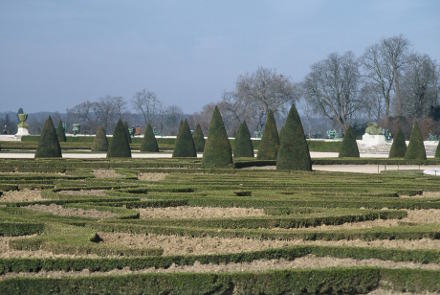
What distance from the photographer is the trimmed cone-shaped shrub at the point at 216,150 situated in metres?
23.8

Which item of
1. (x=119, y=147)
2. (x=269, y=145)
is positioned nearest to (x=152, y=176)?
(x=269, y=145)

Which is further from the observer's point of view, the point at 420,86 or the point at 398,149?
the point at 420,86

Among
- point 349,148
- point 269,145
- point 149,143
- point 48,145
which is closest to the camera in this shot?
point 48,145

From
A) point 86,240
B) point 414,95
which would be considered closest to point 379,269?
point 86,240

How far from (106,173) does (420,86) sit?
48431 millimetres

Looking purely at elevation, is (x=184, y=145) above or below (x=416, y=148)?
above

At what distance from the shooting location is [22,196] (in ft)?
48.8

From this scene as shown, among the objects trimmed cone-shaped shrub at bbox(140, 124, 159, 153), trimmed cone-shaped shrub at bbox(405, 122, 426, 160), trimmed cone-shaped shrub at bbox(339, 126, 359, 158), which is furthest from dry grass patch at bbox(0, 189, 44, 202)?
trimmed cone-shaped shrub at bbox(140, 124, 159, 153)

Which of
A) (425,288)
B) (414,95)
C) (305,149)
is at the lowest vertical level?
(425,288)

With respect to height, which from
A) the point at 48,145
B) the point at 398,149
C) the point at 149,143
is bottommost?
the point at 398,149

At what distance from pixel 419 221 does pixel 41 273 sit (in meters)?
6.35

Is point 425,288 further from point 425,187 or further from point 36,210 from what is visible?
point 425,187

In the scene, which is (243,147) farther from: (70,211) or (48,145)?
(70,211)

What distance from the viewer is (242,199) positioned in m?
13.6
